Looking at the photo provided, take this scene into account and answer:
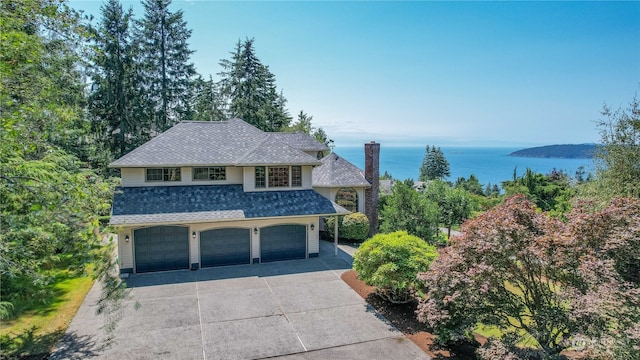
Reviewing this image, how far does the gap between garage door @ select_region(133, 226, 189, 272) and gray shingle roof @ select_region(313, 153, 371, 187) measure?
374 inches

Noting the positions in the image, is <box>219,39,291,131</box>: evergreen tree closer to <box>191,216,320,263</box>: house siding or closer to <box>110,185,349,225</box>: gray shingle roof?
<box>110,185,349,225</box>: gray shingle roof

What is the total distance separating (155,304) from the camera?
1316 centimetres

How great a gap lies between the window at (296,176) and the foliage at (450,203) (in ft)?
33.8

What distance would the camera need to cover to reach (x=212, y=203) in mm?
17484

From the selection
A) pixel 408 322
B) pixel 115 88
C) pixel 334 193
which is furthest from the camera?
pixel 115 88

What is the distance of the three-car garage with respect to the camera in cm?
1645

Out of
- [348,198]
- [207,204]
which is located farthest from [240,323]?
[348,198]

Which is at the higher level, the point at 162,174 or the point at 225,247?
the point at 162,174

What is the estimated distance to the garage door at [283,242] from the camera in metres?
18.2

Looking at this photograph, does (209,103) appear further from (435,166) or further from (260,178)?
(435,166)

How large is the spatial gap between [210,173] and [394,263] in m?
10.6

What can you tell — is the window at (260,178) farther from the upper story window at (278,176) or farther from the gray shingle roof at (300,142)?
Result: the gray shingle roof at (300,142)

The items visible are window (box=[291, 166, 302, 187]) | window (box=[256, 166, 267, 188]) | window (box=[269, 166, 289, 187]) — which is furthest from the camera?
window (box=[291, 166, 302, 187])

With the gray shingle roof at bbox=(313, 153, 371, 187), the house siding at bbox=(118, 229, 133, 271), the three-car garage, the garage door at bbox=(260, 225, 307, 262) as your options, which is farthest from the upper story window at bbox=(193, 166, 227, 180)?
the gray shingle roof at bbox=(313, 153, 371, 187)
